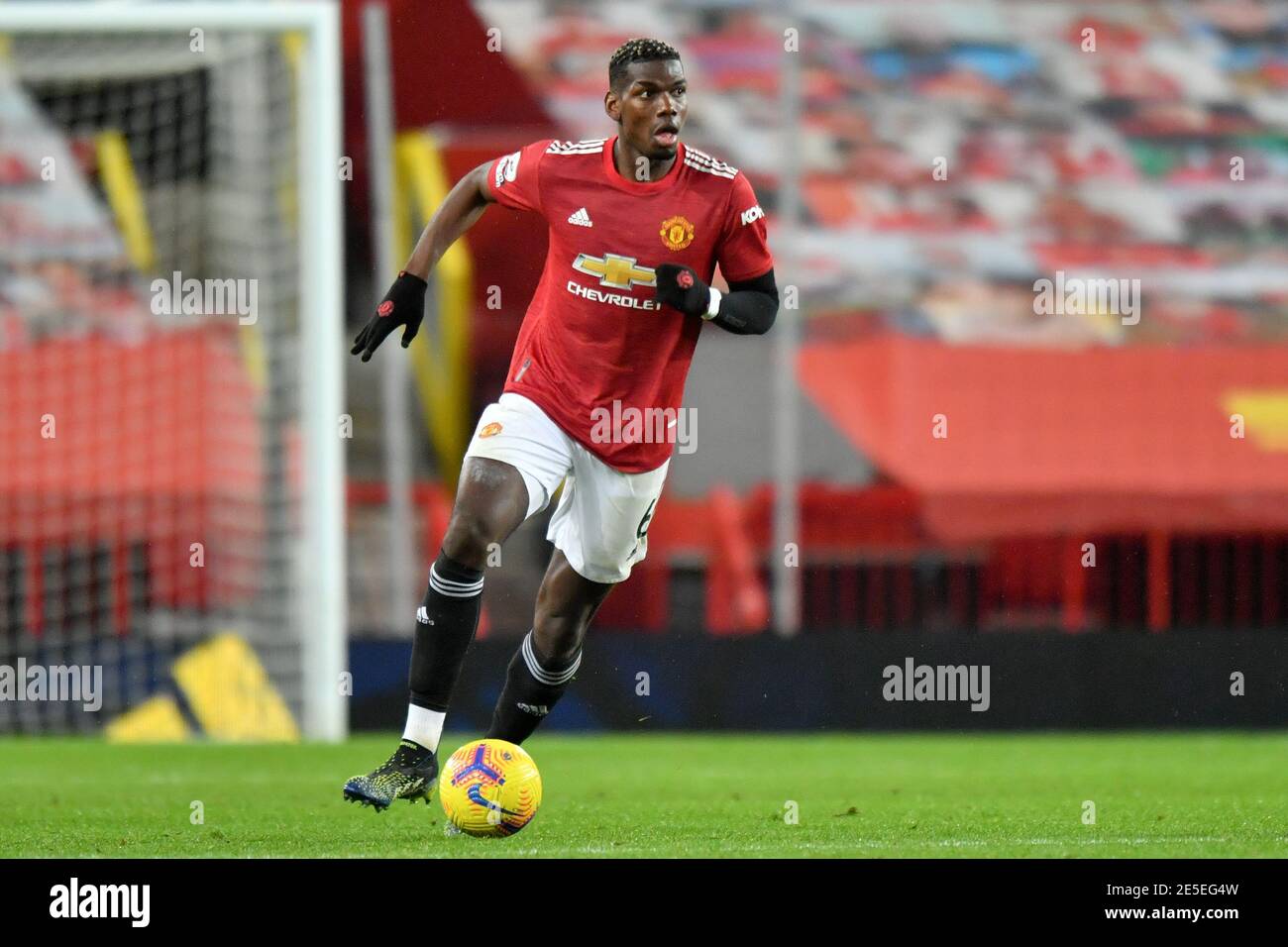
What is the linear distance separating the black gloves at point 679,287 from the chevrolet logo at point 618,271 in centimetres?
25

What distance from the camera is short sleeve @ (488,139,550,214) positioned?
620 cm

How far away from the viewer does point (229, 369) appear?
1298 cm

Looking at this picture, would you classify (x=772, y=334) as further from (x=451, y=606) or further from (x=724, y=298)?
(x=451, y=606)

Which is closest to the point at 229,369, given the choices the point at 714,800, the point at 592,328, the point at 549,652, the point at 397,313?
the point at 714,800

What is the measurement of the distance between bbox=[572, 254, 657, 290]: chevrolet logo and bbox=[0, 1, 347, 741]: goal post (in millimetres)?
5077

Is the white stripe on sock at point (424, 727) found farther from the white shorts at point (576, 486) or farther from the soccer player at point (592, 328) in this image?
the white shorts at point (576, 486)

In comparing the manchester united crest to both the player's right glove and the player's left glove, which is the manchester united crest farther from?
the player's right glove

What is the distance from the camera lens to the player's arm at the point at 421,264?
19.9 ft

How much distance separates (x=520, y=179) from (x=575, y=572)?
4.12 feet

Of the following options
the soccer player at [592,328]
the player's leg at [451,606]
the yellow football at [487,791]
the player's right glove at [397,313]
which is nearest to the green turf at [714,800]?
the yellow football at [487,791]
